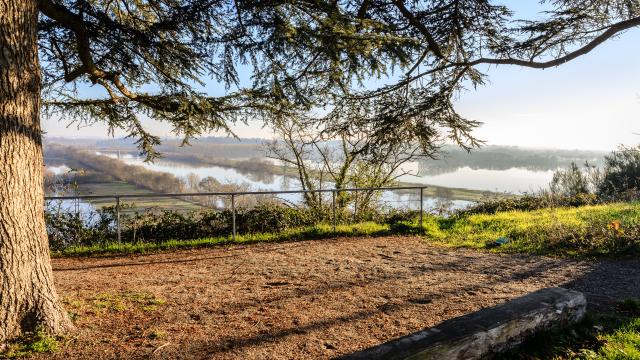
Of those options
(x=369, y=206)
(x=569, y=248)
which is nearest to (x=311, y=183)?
(x=369, y=206)

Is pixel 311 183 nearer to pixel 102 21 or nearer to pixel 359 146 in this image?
pixel 359 146

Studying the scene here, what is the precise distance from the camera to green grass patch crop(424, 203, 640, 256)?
759 cm

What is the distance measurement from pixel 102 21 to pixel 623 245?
9494 mm

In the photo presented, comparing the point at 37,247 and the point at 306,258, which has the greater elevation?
the point at 37,247

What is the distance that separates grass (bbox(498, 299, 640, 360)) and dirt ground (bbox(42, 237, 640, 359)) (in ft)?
2.85

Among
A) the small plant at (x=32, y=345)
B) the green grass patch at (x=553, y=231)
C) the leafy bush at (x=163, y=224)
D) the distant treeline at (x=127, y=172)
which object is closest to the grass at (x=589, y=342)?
the green grass patch at (x=553, y=231)

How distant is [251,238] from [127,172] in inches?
1136

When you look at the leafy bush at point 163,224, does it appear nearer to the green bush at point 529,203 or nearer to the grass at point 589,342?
the green bush at point 529,203

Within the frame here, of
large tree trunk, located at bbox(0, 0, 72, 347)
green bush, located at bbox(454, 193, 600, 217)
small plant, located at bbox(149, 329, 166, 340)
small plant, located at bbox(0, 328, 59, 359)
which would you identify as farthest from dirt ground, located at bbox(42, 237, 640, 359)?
green bush, located at bbox(454, 193, 600, 217)

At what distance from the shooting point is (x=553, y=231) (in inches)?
339

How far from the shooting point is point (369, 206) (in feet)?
42.4

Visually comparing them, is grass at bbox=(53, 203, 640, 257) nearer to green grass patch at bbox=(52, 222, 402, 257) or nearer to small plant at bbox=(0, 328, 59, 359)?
green grass patch at bbox=(52, 222, 402, 257)

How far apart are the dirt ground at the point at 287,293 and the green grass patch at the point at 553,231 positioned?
2.32 feet

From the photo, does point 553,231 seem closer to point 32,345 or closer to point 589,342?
point 589,342
